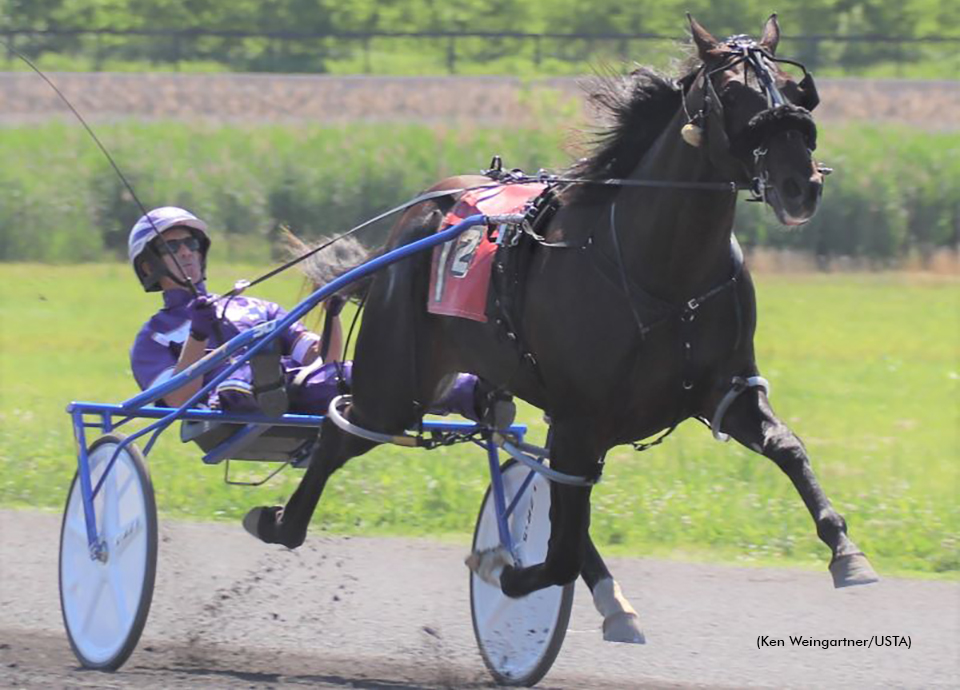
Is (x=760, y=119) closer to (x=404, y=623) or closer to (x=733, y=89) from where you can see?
(x=733, y=89)

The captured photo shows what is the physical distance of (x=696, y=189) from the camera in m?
4.33

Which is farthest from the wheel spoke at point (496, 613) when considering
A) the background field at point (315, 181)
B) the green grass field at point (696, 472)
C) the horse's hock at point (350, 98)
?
the horse's hock at point (350, 98)

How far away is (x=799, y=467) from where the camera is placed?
4.37 metres

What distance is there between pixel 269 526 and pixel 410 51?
75.5 ft

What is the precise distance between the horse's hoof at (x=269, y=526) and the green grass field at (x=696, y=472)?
1649 mm

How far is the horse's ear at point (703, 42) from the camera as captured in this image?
13.9ft

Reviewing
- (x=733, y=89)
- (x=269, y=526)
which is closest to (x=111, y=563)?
(x=269, y=526)

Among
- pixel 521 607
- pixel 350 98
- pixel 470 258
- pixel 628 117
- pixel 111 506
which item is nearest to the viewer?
pixel 628 117

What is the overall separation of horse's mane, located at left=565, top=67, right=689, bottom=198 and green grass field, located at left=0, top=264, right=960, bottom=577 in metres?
2.64

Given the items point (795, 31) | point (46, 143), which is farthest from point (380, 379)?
point (795, 31)

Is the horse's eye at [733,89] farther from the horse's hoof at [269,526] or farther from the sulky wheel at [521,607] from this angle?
the horse's hoof at [269,526]

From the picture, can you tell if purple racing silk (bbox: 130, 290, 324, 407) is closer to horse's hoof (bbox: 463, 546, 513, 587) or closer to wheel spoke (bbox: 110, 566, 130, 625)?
wheel spoke (bbox: 110, 566, 130, 625)

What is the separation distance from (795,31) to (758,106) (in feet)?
80.9

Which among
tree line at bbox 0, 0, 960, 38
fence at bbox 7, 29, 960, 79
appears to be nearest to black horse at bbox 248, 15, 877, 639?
fence at bbox 7, 29, 960, 79
